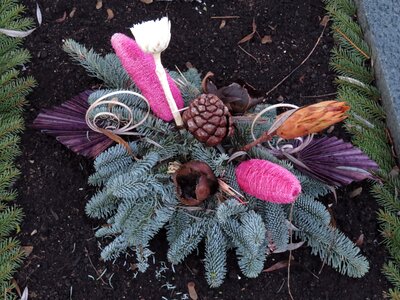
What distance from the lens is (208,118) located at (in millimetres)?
1354

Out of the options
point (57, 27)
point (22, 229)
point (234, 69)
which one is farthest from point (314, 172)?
point (57, 27)

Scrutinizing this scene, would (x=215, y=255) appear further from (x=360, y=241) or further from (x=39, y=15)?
(x=39, y=15)

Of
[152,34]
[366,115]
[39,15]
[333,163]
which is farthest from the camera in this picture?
[39,15]

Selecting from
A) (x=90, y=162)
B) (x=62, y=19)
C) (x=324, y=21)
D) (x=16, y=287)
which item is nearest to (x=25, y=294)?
(x=16, y=287)

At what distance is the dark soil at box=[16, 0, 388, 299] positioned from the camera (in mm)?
1496

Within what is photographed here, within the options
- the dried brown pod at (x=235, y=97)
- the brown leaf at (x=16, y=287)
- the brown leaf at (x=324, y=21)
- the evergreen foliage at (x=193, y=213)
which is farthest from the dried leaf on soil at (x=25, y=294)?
the brown leaf at (x=324, y=21)

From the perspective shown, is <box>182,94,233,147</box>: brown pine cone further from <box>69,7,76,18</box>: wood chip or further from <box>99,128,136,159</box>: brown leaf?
<box>69,7,76,18</box>: wood chip

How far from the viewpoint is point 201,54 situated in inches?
70.8

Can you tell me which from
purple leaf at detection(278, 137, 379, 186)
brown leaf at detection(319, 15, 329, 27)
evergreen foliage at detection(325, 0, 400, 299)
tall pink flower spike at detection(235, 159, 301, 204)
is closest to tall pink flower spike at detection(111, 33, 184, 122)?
tall pink flower spike at detection(235, 159, 301, 204)

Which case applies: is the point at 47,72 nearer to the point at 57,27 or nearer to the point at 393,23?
the point at 57,27

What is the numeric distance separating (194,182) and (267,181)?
0.19 meters

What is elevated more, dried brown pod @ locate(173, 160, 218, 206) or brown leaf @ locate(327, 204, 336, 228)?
dried brown pod @ locate(173, 160, 218, 206)

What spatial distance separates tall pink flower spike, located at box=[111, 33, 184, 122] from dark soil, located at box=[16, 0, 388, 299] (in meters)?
0.28

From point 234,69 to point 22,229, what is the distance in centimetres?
75
